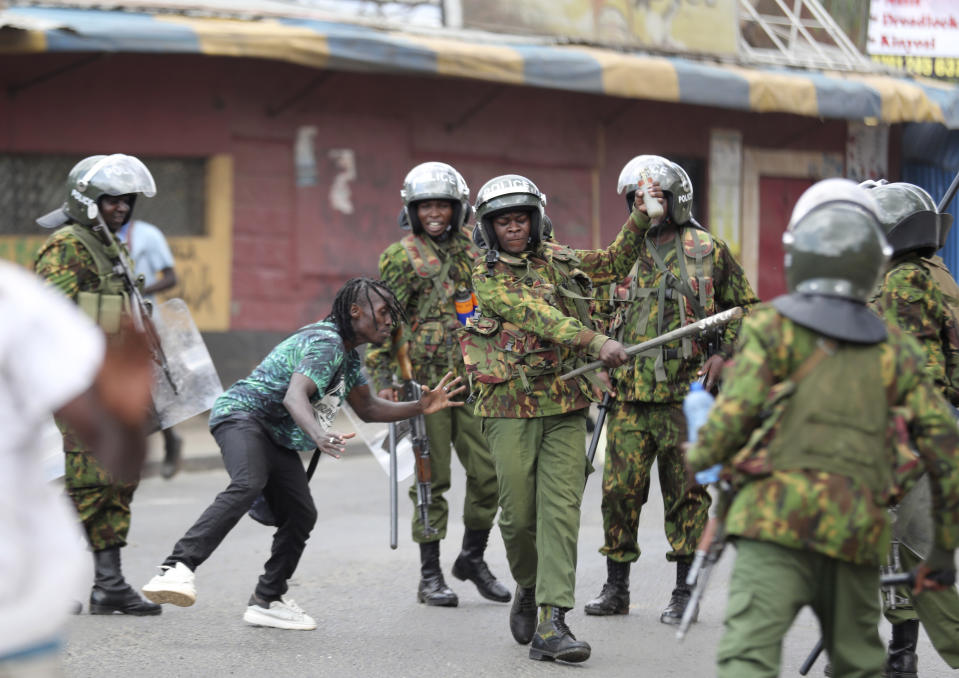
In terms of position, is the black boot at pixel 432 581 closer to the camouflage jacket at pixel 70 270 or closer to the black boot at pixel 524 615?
the black boot at pixel 524 615

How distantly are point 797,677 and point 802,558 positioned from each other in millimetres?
2005

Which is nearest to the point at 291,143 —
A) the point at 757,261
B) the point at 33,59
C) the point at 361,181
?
the point at 361,181

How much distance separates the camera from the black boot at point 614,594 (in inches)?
261

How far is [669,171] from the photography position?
650cm

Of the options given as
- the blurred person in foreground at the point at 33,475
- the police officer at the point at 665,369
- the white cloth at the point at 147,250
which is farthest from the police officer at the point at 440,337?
the blurred person in foreground at the point at 33,475

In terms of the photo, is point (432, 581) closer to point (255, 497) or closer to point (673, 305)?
point (255, 497)

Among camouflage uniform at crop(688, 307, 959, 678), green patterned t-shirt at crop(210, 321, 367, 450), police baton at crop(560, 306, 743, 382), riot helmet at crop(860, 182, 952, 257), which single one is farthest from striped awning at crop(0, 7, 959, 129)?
camouflage uniform at crop(688, 307, 959, 678)

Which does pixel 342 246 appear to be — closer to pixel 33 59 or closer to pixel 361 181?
pixel 361 181

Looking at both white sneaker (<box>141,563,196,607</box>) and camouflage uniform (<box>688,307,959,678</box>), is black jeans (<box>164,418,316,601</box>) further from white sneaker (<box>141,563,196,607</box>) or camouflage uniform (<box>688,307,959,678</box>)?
camouflage uniform (<box>688,307,959,678</box>)

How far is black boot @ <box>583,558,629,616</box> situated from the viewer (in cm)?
662

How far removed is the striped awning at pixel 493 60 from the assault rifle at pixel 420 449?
19.2 ft

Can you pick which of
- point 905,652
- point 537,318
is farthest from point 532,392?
point 905,652

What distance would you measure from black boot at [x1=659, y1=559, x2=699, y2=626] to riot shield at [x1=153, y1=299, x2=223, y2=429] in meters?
2.26

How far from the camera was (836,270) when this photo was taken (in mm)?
3814
